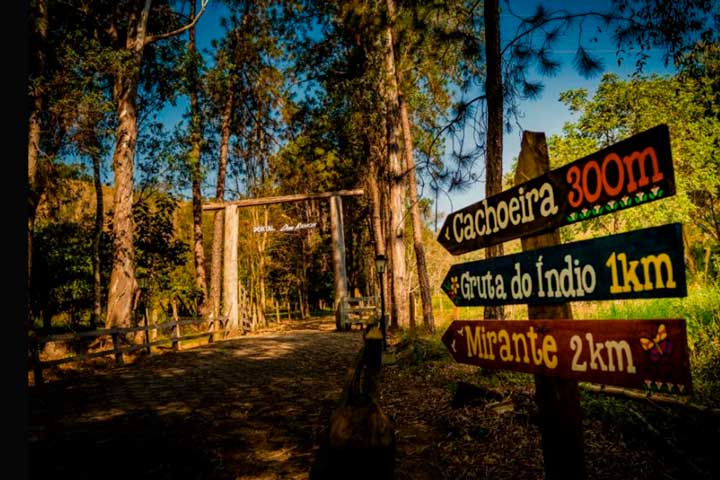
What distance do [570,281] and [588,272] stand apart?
101 mm

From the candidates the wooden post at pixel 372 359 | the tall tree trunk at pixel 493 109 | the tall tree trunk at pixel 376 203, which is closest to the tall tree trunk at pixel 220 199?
the tall tree trunk at pixel 376 203

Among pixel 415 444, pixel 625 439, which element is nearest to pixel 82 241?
pixel 415 444

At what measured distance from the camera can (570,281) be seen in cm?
177

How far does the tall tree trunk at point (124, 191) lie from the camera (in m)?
10.4

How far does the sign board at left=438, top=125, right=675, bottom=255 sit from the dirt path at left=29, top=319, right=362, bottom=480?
258 cm

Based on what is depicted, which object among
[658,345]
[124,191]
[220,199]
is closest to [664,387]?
[658,345]

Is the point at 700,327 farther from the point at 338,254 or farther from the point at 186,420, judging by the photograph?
the point at 338,254

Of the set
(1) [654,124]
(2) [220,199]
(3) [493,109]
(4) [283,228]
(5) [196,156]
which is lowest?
(4) [283,228]

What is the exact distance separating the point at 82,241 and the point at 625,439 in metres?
18.9

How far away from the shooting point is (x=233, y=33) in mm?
17391

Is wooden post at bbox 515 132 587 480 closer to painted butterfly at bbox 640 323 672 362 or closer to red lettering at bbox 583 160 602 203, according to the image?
red lettering at bbox 583 160 602 203

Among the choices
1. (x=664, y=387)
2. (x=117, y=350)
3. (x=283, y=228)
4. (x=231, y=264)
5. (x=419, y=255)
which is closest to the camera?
(x=664, y=387)

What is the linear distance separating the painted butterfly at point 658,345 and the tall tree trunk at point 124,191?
11.9m

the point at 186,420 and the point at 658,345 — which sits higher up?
the point at 658,345
